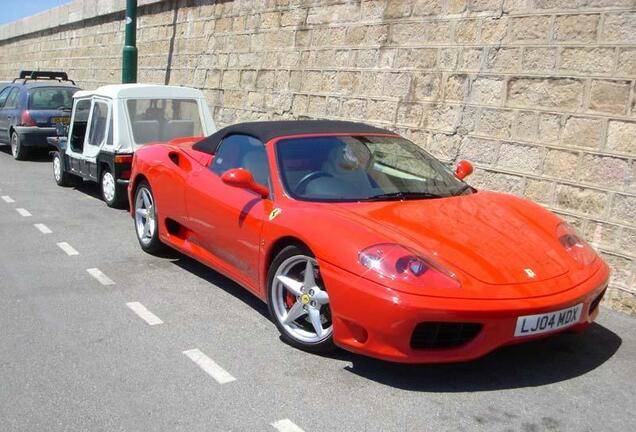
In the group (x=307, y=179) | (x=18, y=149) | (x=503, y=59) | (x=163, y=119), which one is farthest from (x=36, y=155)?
(x=307, y=179)

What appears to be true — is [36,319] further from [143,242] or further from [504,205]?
[504,205]

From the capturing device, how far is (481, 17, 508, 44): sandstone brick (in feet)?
21.8

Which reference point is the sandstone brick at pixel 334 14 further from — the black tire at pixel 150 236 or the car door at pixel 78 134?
the black tire at pixel 150 236

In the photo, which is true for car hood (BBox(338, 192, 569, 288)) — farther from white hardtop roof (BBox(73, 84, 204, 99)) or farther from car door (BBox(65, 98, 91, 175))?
car door (BBox(65, 98, 91, 175))

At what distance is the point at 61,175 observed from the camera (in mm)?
10203

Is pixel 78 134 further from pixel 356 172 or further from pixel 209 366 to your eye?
pixel 209 366

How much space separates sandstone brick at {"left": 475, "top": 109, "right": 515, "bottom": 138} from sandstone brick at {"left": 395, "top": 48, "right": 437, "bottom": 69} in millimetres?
1021

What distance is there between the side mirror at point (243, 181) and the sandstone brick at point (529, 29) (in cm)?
337

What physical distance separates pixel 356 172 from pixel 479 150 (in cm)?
264

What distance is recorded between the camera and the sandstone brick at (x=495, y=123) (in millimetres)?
6520

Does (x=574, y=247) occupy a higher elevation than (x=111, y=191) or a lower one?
higher

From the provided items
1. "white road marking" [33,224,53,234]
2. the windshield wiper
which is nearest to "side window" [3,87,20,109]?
"white road marking" [33,224,53,234]

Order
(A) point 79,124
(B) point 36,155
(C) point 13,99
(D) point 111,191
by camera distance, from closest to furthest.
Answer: (D) point 111,191
(A) point 79,124
(C) point 13,99
(B) point 36,155

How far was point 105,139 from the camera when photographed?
8.53 metres
